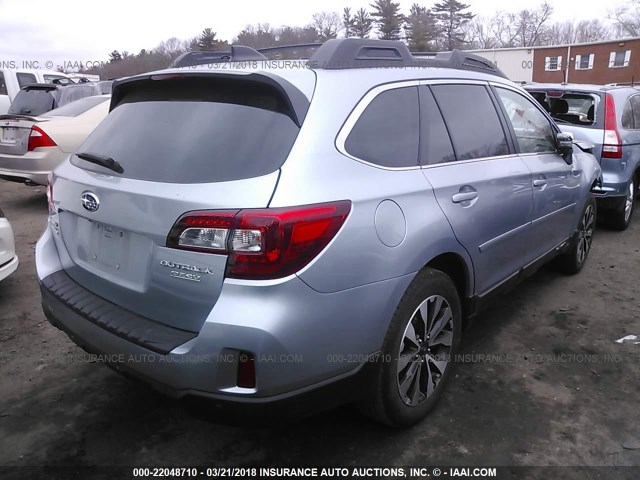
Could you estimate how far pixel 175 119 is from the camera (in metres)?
2.23

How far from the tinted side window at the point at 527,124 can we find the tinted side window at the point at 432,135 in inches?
36.4

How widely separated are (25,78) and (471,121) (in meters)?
14.2

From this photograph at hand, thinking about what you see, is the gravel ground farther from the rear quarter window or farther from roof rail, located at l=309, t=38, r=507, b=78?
the rear quarter window

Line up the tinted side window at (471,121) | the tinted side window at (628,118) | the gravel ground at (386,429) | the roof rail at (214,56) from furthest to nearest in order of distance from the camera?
the tinted side window at (628,118), the roof rail at (214,56), the tinted side window at (471,121), the gravel ground at (386,429)

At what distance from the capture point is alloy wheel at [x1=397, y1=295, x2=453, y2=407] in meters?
2.40

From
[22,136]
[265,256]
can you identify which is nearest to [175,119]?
[265,256]

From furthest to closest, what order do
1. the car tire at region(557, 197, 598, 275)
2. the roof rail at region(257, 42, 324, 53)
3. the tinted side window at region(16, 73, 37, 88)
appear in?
the tinted side window at region(16, 73, 37, 88) → the car tire at region(557, 197, 598, 275) → the roof rail at region(257, 42, 324, 53)

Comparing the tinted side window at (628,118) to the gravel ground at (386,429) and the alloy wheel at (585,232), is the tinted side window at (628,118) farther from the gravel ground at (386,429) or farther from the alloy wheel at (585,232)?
the gravel ground at (386,429)

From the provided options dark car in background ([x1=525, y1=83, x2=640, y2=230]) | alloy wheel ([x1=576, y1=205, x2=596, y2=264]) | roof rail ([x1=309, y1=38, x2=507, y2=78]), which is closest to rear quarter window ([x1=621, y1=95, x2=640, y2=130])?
dark car in background ([x1=525, y1=83, x2=640, y2=230])

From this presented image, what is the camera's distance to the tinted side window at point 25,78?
13.4 m

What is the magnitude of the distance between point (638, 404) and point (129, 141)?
298cm

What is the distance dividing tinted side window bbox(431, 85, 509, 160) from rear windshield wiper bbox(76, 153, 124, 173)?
1.67 metres

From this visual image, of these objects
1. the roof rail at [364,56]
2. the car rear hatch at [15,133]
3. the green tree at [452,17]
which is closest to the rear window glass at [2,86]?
the car rear hatch at [15,133]

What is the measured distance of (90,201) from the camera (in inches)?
88.9
